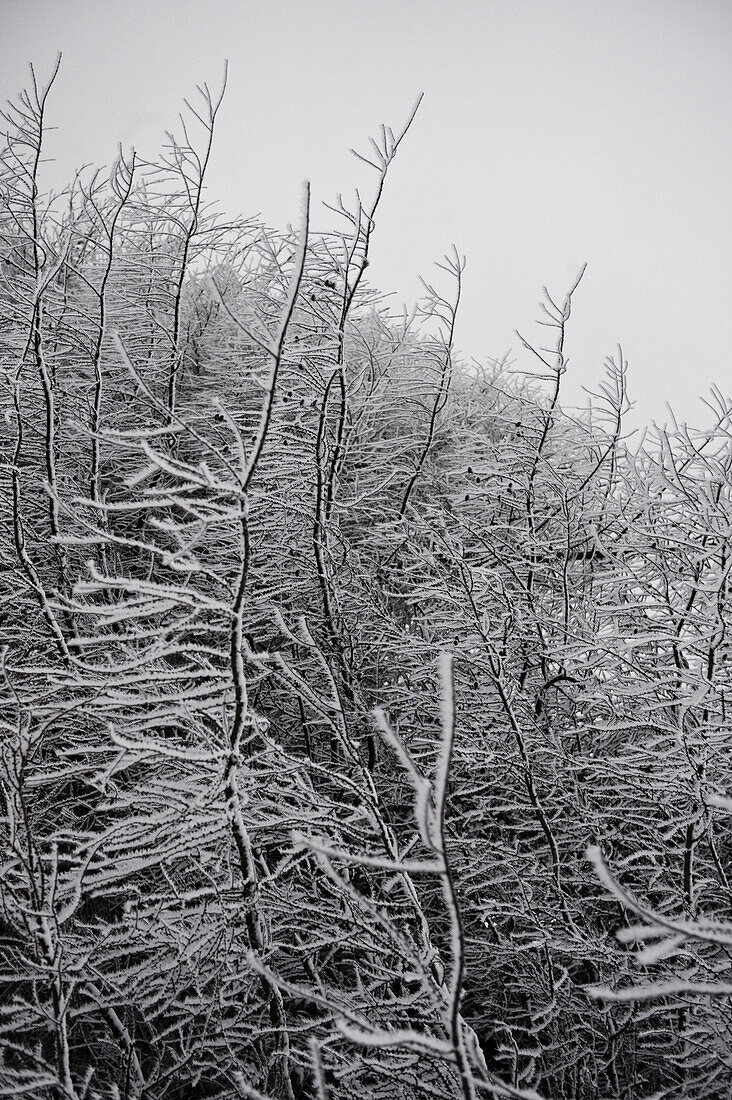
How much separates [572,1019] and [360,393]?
3661mm

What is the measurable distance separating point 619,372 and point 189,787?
3.09 metres

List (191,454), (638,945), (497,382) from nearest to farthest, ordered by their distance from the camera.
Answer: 1. (638,945)
2. (191,454)
3. (497,382)

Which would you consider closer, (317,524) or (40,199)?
(317,524)

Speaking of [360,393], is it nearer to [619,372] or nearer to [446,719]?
[619,372]

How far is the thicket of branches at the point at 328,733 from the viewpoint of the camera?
1.77m

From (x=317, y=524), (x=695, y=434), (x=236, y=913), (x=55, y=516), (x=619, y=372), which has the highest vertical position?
(x=619, y=372)

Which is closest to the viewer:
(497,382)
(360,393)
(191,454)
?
(360,393)

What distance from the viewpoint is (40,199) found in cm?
334

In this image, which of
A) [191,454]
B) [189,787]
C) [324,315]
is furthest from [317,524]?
[191,454]

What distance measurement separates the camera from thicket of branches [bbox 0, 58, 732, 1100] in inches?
69.6

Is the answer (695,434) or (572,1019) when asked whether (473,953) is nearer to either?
(572,1019)

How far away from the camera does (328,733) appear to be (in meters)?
3.88

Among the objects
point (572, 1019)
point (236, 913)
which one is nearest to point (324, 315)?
point (236, 913)

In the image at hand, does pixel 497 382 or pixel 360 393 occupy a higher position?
pixel 497 382
